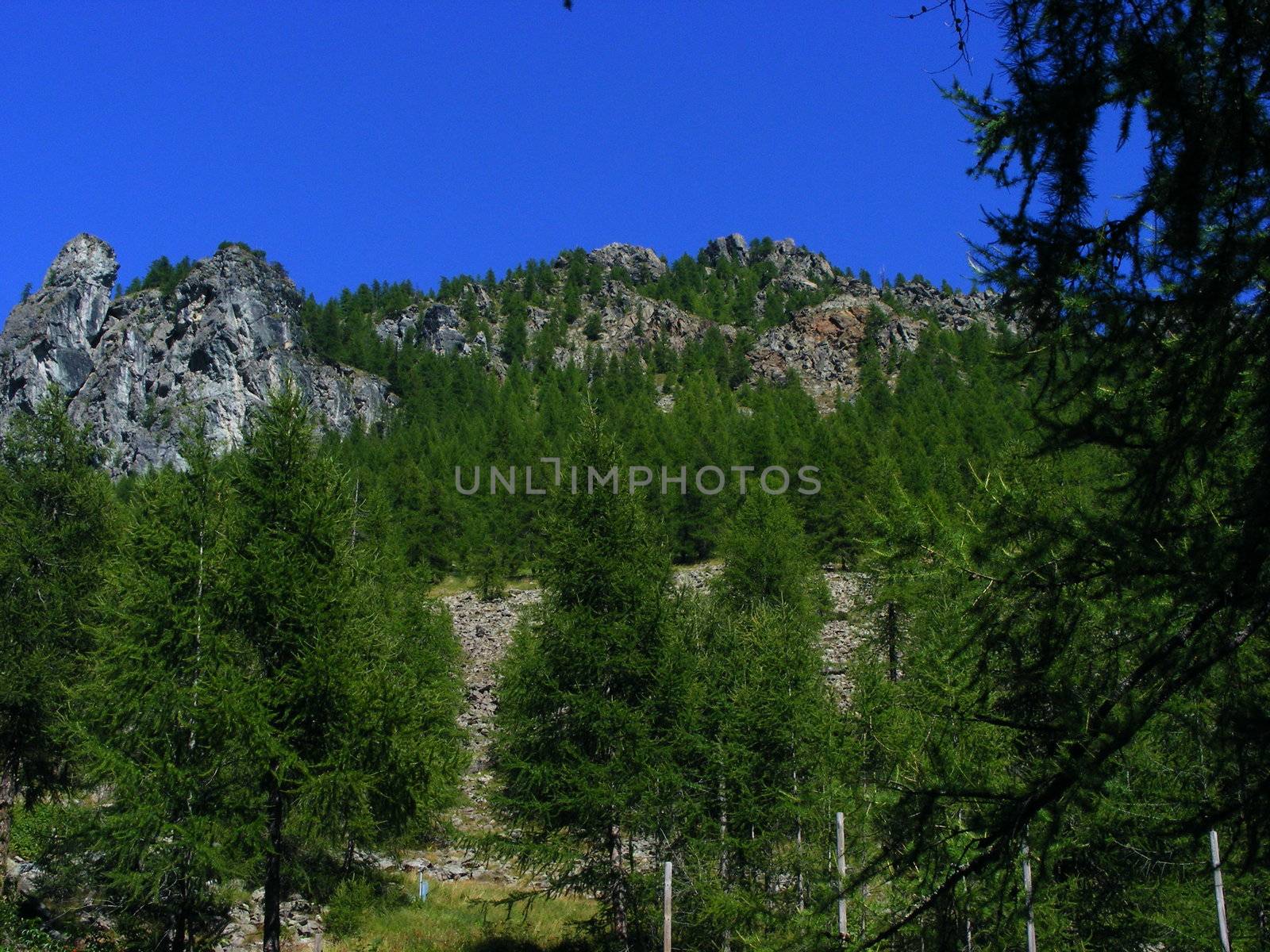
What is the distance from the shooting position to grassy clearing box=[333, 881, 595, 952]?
48.1 feet

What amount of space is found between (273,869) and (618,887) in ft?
15.2

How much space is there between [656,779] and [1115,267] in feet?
35.5

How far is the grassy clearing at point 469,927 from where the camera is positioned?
1466 cm

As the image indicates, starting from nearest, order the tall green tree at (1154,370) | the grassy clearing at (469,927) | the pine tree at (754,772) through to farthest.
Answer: the tall green tree at (1154,370), the pine tree at (754,772), the grassy clearing at (469,927)

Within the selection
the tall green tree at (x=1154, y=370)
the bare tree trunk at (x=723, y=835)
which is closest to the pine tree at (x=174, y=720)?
the bare tree trunk at (x=723, y=835)

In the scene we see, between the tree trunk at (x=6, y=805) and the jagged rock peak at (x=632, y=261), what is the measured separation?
177 metres

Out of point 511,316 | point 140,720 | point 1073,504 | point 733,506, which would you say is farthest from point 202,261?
point 1073,504

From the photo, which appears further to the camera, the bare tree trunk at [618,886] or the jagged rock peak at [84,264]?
the jagged rock peak at [84,264]

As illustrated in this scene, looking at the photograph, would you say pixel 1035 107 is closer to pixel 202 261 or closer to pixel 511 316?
pixel 202 261

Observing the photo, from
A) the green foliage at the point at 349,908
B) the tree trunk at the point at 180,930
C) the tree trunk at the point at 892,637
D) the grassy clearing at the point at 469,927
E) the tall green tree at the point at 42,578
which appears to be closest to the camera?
the tree trunk at the point at 180,930

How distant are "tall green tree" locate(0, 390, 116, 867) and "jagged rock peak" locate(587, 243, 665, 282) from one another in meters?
174

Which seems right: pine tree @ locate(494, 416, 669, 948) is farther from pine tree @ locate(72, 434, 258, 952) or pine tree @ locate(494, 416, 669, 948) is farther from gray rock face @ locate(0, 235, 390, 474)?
gray rock face @ locate(0, 235, 390, 474)

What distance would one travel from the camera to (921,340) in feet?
404

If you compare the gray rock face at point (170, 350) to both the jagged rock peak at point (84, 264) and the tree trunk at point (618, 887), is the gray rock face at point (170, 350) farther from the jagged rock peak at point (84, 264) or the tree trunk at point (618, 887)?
the tree trunk at point (618, 887)
